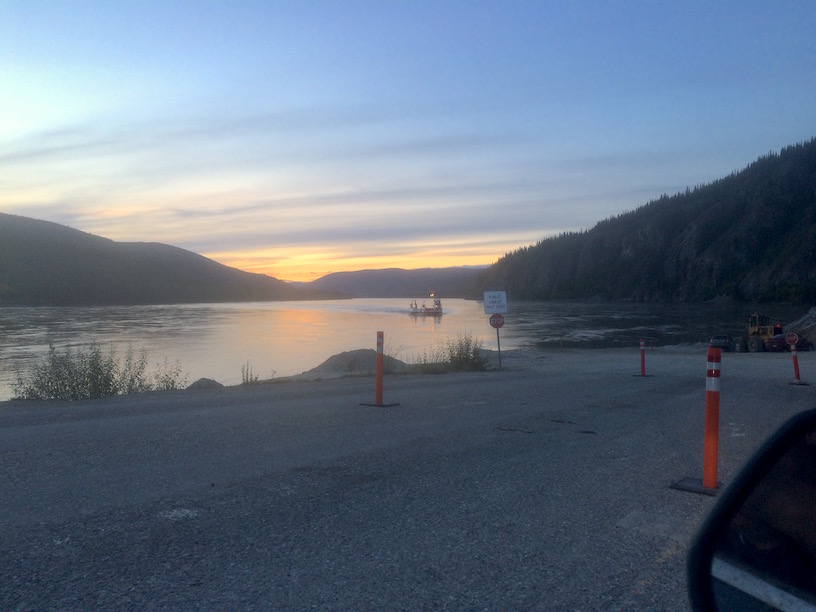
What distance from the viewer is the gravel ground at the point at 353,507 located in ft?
14.5

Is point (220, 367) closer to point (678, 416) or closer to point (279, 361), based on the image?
point (279, 361)

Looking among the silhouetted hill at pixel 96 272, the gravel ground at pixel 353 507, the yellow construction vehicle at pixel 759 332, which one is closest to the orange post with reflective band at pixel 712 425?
the gravel ground at pixel 353 507

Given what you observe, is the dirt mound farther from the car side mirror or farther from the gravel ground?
the car side mirror

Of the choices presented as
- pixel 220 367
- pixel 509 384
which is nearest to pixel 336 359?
pixel 220 367

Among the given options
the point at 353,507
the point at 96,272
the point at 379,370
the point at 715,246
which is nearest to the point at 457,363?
the point at 379,370

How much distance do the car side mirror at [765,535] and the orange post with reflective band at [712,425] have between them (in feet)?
15.0

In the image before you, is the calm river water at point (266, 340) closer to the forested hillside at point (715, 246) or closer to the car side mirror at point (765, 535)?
the car side mirror at point (765, 535)

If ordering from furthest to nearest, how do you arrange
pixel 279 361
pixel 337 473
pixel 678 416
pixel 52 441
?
pixel 279 361, pixel 678 416, pixel 52 441, pixel 337 473

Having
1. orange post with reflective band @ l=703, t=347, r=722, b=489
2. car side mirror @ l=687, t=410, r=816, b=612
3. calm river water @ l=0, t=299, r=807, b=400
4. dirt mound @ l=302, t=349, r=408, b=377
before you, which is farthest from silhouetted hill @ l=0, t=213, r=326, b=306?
car side mirror @ l=687, t=410, r=816, b=612

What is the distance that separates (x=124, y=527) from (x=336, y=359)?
19911 millimetres

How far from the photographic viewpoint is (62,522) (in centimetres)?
551

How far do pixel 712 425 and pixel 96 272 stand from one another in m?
109

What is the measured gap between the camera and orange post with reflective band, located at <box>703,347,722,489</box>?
6742 mm

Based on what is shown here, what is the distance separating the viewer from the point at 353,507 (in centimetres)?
601
